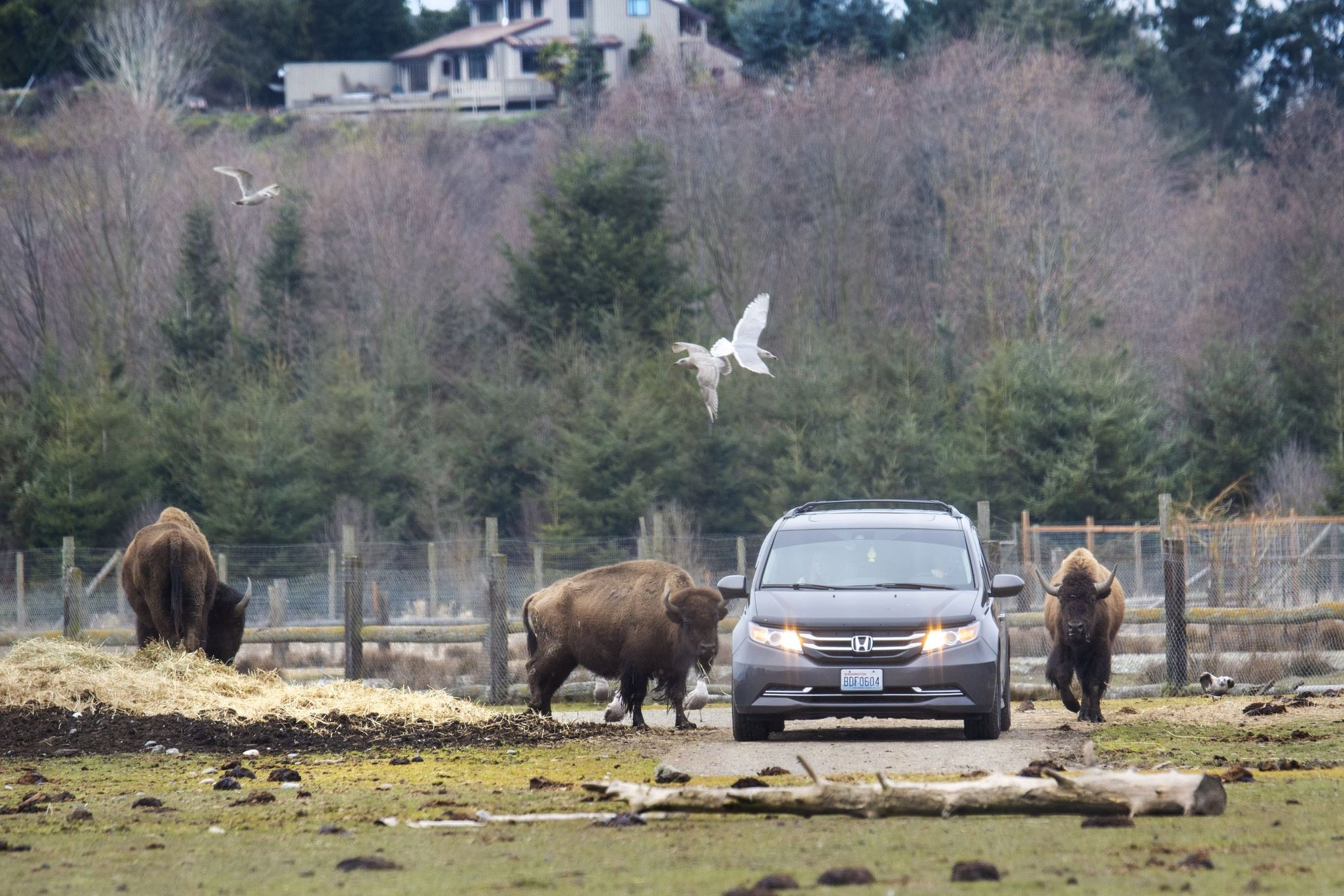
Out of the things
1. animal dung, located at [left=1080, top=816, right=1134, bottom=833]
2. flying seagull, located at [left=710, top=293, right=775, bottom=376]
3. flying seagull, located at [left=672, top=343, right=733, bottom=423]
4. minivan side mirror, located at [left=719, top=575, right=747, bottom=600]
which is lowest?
animal dung, located at [left=1080, top=816, right=1134, bottom=833]

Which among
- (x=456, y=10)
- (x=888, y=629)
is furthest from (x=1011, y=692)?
(x=456, y=10)

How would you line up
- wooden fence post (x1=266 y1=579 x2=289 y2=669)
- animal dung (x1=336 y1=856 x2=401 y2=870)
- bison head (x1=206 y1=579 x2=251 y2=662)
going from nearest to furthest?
animal dung (x1=336 y1=856 x2=401 y2=870)
bison head (x1=206 y1=579 x2=251 y2=662)
wooden fence post (x1=266 y1=579 x2=289 y2=669)

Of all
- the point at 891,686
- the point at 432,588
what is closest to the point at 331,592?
the point at 432,588

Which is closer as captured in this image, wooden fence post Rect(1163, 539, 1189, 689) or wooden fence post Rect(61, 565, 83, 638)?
wooden fence post Rect(1163, 539, 1189, 689)

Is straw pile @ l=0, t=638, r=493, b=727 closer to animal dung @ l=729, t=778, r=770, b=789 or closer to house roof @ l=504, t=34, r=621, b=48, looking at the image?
animal dung @ l=729, t=778, r=770, b=789

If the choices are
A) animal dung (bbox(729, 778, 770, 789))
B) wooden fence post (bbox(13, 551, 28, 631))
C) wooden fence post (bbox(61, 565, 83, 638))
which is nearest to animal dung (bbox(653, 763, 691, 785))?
animal dung (bbox(729, 778, 770, 789))

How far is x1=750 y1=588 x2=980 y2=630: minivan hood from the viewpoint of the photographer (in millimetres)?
13094

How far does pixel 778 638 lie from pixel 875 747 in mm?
1103

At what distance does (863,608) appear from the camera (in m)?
13.2

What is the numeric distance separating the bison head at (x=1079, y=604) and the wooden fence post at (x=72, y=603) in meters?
12.8

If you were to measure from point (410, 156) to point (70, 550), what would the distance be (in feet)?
151

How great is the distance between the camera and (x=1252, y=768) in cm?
1064

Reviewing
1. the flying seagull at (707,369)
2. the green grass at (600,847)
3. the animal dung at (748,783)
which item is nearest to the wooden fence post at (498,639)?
the flying seagull at (707,369)

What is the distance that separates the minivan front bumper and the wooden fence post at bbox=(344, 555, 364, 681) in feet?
26.6
